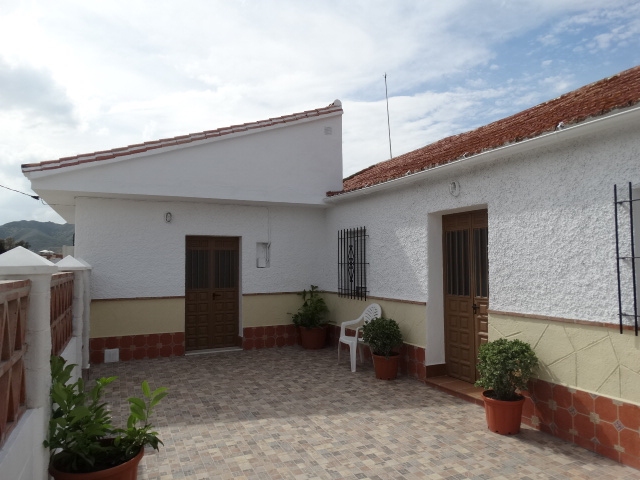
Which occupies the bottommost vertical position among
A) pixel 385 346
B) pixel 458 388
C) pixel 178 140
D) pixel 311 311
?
pixel 458 388

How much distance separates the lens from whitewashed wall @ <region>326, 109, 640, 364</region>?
Answer: 4.73m

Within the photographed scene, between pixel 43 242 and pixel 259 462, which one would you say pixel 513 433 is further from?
pixel 43 242

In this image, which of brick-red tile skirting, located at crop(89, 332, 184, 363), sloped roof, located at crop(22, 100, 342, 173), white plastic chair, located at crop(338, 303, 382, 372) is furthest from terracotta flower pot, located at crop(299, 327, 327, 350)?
sloped roof, located at crop(22, 100, 342, 173)

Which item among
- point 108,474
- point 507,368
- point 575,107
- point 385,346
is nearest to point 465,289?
point 385,346

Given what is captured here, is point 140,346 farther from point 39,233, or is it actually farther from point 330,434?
point 39,233

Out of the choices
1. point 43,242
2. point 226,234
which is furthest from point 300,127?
point 43,242

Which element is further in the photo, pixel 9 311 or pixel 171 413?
pixel 171 413

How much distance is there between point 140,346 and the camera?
930 cm

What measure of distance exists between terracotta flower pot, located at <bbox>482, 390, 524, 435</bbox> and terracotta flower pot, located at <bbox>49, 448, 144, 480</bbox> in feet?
12.8

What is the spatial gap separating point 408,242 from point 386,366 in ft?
7.13

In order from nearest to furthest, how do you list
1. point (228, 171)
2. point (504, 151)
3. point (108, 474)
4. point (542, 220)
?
1. point (108, 474)
2. point (542, 220)
3. point (504, 151)
4. point (228, 171)

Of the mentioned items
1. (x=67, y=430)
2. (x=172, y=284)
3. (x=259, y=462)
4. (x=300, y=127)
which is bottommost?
(x=259, y=462)

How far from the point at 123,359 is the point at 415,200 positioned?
21.6ft

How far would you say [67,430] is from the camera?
3.12m
